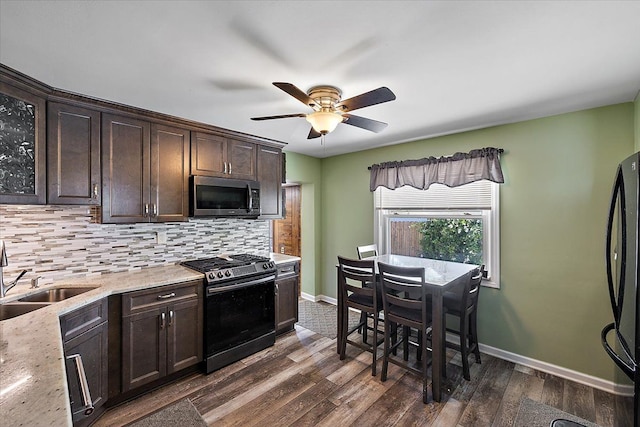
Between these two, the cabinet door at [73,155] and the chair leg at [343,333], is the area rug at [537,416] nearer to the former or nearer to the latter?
the chair leg at [343,333]

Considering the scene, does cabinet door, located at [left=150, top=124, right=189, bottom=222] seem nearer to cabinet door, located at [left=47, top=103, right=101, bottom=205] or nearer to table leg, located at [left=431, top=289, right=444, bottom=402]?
cabinet door, located at [left=47, top=103, right=101, bottom=205]

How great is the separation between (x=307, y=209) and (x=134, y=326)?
3.01 metres

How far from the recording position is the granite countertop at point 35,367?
0.77m

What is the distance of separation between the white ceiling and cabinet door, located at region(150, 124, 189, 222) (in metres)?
0.32

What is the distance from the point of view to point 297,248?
5020 mm

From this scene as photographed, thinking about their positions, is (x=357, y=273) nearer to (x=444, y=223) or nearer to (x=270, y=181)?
(x=444, y=223)

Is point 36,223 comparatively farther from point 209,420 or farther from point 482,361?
point 482,361

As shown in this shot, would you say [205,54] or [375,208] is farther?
[375,208]

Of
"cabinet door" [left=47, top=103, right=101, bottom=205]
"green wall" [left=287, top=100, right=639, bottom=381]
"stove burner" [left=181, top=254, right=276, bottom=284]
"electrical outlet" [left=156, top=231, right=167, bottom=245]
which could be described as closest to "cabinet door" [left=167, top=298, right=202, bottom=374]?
"stove burner" [left=181, top=254, right=276, bottom=284]

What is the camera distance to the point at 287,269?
3.46 m

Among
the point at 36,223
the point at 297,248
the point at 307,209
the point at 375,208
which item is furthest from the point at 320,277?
the point at 36,223

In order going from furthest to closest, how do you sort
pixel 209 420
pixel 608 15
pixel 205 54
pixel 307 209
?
pixel 307 209 → pixel 209 420 → pixel 205 54 → pixel 608 15

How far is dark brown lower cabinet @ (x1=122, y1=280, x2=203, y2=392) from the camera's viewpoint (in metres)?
2.23

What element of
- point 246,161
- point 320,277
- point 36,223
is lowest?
point 320,277
